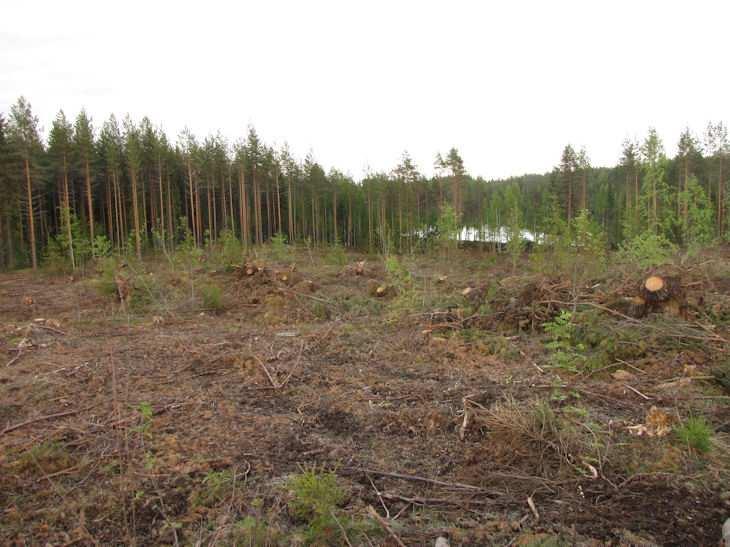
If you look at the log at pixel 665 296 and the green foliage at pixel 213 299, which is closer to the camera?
the log at pixel 665 296

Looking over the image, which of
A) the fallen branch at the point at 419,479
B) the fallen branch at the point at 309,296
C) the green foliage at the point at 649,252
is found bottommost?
the fallen branch at the point at 419,479

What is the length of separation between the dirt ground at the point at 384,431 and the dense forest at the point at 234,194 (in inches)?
586

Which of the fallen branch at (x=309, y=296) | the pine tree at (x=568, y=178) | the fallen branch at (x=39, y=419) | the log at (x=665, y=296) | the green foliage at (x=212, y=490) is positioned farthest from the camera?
the pine tree at (x=568, y=178)

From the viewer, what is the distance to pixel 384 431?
440cm

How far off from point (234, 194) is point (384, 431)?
4054 centimetres

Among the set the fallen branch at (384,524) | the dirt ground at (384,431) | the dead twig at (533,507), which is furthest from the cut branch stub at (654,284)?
the fallen branch at (384,524)

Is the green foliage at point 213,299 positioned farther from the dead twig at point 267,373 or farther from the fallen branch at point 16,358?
the dead twig at point 267,373

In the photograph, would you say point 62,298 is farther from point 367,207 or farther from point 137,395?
point 367,207

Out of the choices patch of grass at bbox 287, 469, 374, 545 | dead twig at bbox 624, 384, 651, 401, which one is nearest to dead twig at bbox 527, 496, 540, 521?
patch of grass at bbox 287, 469, 374, 545

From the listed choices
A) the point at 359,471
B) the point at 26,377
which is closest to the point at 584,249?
the point at 359,471

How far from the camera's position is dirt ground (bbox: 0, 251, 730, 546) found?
2957mm

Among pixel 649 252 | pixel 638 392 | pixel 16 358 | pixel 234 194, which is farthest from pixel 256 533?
pixel 234 194

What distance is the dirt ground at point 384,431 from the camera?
2957 millimetres

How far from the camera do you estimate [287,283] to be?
13.6m
